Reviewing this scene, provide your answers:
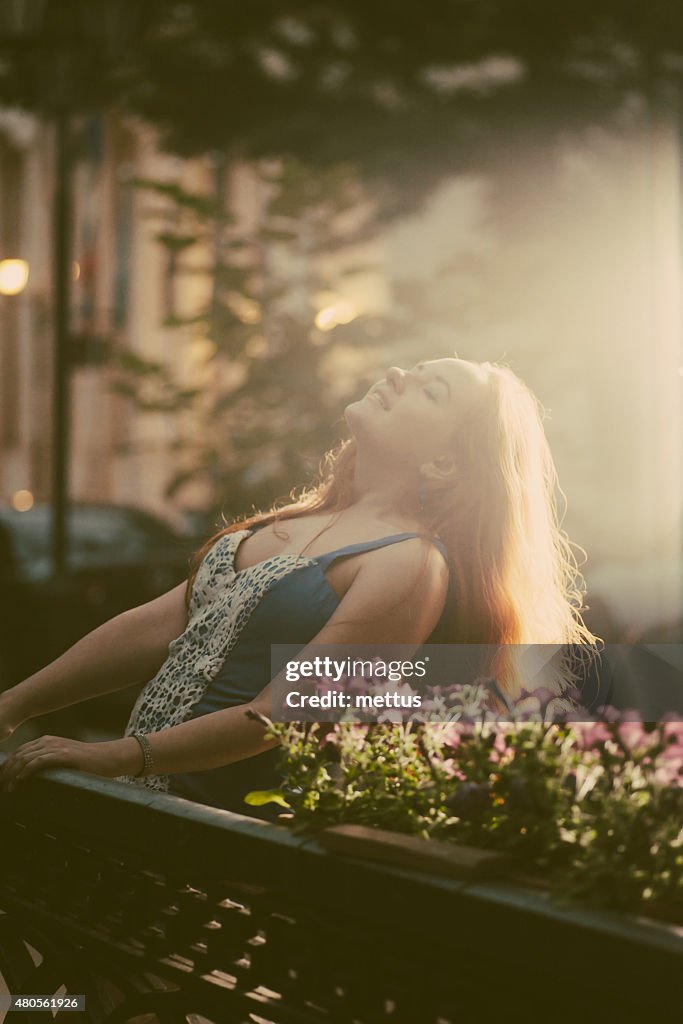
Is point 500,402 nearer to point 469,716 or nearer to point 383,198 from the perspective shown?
point 469,716

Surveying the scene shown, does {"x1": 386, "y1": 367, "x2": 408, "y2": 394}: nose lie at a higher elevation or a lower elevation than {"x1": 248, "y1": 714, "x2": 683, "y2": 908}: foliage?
higher

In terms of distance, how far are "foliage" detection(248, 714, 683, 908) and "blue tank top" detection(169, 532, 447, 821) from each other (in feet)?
0.76

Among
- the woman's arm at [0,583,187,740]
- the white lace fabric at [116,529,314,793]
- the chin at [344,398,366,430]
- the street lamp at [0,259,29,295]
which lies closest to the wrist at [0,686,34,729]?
the woman's arm at [0,583,187,740]

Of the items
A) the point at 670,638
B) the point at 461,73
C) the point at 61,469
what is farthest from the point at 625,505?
the point at 61,469

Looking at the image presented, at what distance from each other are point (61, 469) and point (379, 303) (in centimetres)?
234

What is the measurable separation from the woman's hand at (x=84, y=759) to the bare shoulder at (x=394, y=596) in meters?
0.34

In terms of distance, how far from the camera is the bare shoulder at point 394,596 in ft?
6.07

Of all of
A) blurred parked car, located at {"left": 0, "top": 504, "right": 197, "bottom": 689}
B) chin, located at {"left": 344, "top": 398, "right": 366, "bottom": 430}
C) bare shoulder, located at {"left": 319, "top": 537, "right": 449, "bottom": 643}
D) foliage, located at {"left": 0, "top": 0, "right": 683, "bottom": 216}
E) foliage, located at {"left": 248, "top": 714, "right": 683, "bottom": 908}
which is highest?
foliage, located at {"left": 0, "top": 0, "right": 683, "bottom": 216}

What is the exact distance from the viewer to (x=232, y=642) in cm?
198

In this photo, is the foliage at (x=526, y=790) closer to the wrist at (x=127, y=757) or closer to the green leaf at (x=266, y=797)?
the green leaf at (x=266, y=797)

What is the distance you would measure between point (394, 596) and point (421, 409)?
301 mm

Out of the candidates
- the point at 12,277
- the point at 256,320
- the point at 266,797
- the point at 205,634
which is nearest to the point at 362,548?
the point at 205,634

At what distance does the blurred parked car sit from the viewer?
5270mm

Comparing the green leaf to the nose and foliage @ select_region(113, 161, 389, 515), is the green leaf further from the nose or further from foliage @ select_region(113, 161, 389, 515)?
foliage @ select_region(113, 161, 389, 515)
